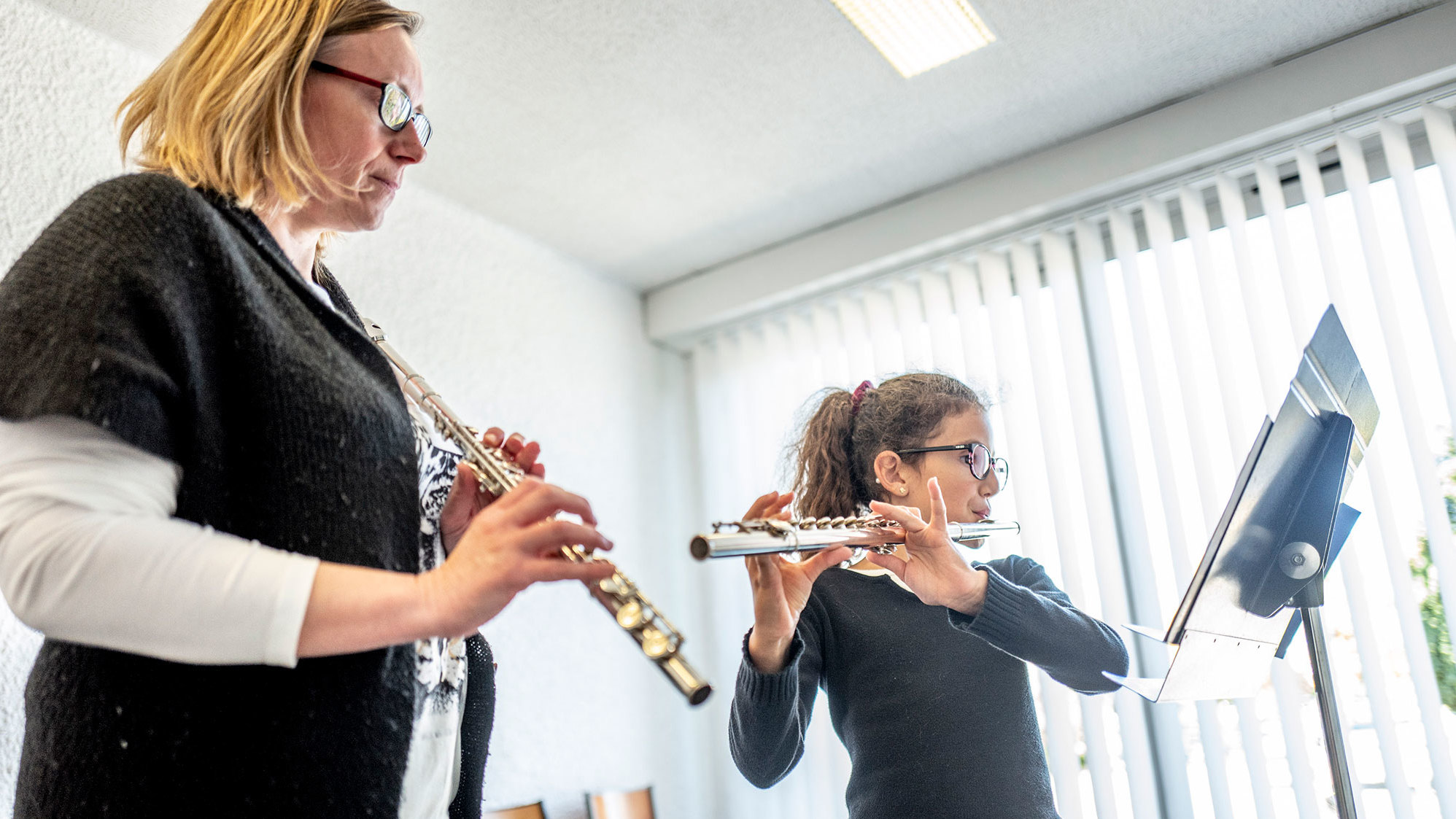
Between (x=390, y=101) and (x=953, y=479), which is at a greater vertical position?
(x=390, y=101)

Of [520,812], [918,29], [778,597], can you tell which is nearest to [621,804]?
[520,812]

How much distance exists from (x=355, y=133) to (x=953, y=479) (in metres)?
1.20

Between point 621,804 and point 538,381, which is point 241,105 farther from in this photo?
point 621,804

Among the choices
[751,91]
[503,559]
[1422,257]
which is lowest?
[503,559]

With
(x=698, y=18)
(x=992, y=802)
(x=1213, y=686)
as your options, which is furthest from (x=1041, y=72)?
(x=992, y=802)

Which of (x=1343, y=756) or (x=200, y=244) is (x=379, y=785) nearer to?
(x=200, y=244)

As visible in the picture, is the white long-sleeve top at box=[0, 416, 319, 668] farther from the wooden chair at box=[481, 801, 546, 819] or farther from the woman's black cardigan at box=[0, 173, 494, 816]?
the wooden chair at box=[481, 801, 546, 819]

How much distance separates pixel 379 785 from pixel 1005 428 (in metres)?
2.37

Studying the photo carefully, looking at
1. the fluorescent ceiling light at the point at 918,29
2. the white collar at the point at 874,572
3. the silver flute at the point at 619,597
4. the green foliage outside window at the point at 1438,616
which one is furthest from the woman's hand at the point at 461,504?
the green foliage outside window at the point at 1438,616

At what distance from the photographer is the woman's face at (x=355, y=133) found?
3.45ft

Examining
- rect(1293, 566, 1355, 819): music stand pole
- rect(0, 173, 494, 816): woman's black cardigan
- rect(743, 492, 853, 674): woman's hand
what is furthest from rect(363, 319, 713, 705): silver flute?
rect(1293, 566, 1355, 819): music stand pole

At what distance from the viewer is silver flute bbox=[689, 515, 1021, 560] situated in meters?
1.02

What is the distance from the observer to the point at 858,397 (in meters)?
2.09

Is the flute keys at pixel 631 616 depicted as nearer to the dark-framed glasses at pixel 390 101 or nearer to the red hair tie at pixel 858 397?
the dark-framed glasses at pixel 390 101
